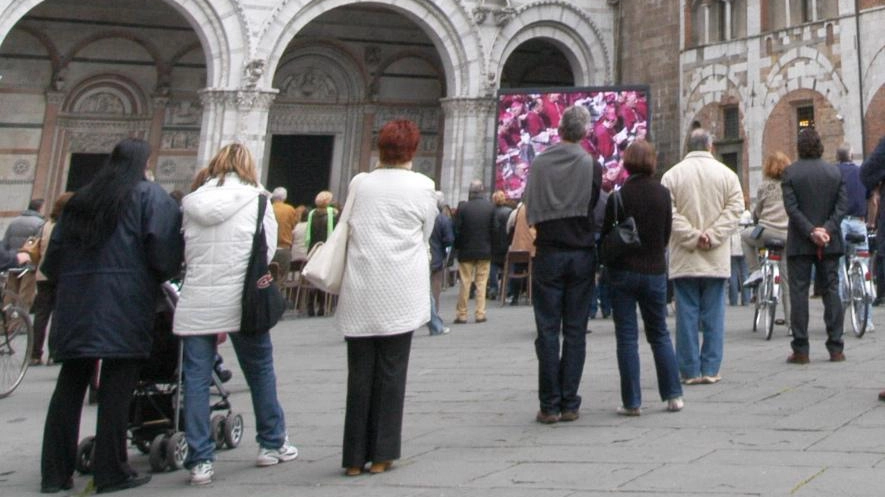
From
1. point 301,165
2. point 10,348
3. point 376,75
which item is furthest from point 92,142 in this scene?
point 10,348

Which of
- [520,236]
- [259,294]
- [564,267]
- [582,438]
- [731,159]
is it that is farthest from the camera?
[731,159]

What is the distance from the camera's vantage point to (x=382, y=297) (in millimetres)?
4008

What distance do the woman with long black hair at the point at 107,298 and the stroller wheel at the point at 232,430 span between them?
0.59 m

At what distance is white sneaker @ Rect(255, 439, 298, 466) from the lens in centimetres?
422

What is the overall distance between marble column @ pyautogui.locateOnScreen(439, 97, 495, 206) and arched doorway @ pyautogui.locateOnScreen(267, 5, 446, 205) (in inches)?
98.8

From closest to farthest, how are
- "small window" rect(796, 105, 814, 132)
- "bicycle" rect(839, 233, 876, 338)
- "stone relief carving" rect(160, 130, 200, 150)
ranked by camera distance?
"bicycle" rect(839, 233, 876, 338), "small window" rect(796, 105, 814, 132), "stone relief carving" rect(160, 130, 200, 150)

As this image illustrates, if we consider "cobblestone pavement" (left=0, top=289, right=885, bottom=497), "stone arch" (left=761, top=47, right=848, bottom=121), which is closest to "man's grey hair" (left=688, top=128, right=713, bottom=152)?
"cobblestone pavement" (left=0, top=289, right=885, bottom=497)

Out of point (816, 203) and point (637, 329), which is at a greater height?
point (816, 203)

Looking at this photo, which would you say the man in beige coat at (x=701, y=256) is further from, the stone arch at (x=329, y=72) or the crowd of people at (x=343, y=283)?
the stone arch at (x=329, y=72)

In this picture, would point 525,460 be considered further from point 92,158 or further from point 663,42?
point 92,158

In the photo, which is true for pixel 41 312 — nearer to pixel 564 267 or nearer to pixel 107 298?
pixel 107 298

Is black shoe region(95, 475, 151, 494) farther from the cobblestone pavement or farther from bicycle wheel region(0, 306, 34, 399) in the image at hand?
bicycle wheel region(0, 306, 34, 399)

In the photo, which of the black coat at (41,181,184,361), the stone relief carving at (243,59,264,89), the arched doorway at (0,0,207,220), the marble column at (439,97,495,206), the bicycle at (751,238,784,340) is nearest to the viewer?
the black coat at (41,181,184,361)

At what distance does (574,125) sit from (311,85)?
1589 centimetres
